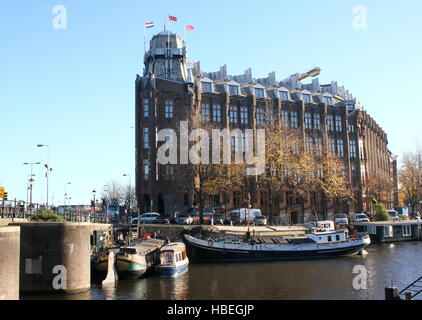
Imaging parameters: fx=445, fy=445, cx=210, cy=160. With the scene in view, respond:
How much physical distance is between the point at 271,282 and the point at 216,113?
52.3 metres

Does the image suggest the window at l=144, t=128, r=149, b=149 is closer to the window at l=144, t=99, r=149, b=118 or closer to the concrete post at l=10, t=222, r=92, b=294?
the window at l=144, t=99, r=149, b=118

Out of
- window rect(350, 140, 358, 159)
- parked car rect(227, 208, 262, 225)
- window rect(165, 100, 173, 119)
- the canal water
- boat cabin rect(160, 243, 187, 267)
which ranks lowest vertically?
the canal water

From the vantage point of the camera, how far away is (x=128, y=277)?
36719mm

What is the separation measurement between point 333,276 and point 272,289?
8.59 metres

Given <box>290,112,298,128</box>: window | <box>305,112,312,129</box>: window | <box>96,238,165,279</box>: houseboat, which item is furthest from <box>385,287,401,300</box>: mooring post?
<box>305,112,312,129</box>: window

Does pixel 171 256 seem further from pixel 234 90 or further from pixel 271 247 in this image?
pixel 234 90

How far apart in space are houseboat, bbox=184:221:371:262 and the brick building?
19.4 m

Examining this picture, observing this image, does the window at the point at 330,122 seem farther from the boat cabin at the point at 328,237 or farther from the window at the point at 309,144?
the boat cabin at the point at 328,237

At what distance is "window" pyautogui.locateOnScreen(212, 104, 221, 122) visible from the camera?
83.9 metres

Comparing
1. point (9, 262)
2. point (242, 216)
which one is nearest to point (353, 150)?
point (242, 216)

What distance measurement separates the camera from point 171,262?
39.1 m

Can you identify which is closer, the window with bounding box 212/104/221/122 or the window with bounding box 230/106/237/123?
the window with bounding box 212/104/221/122

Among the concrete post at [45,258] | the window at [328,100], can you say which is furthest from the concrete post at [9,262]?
the window at [328,100]

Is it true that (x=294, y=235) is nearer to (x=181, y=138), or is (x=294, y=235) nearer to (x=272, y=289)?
(x=181, y=138)
